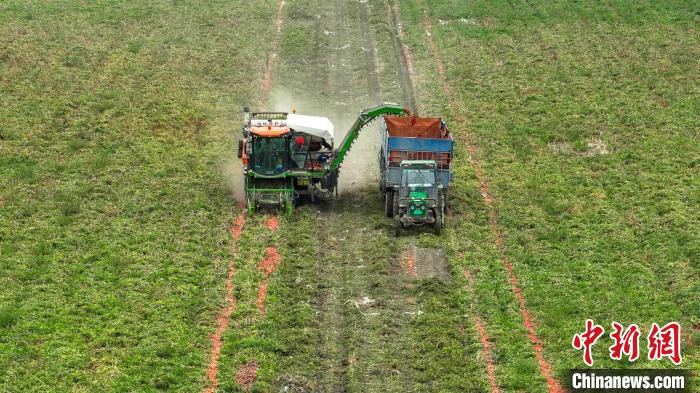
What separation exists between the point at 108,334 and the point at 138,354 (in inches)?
60.5

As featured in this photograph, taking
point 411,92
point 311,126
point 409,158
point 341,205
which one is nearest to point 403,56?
point 411,92

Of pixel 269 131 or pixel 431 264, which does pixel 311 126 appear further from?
pixel 431 264

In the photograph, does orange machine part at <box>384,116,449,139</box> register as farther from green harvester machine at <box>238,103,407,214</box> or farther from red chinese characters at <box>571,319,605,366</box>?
red chinese characters at <box>571,319,605,366</box>

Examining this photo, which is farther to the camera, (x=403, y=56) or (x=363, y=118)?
(x=403, y=56)

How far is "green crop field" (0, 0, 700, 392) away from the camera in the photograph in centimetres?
A: 2912

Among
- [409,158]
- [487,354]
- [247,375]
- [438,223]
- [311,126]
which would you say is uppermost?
[311,126]

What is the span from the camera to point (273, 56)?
6100 centimetres

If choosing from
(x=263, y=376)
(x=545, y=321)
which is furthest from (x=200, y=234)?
(x=545, y=321)

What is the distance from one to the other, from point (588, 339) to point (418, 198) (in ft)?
31.8

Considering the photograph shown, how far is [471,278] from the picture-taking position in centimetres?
3406

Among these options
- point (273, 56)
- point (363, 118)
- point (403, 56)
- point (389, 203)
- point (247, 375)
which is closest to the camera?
point (247, 375)

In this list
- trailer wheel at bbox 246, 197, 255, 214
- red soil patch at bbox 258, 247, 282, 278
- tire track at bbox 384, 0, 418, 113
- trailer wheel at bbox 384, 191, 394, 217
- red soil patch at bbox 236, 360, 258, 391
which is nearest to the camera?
red soil patch at bbox 236, 360, 258, 391

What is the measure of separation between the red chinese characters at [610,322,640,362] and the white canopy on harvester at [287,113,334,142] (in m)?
15.1

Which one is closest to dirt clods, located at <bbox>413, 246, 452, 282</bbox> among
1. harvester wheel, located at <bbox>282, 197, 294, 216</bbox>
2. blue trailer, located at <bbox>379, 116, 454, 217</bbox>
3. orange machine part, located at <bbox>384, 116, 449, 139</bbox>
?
blue trailer, located at <bbox>379, 116, 454, 217</bbox>
